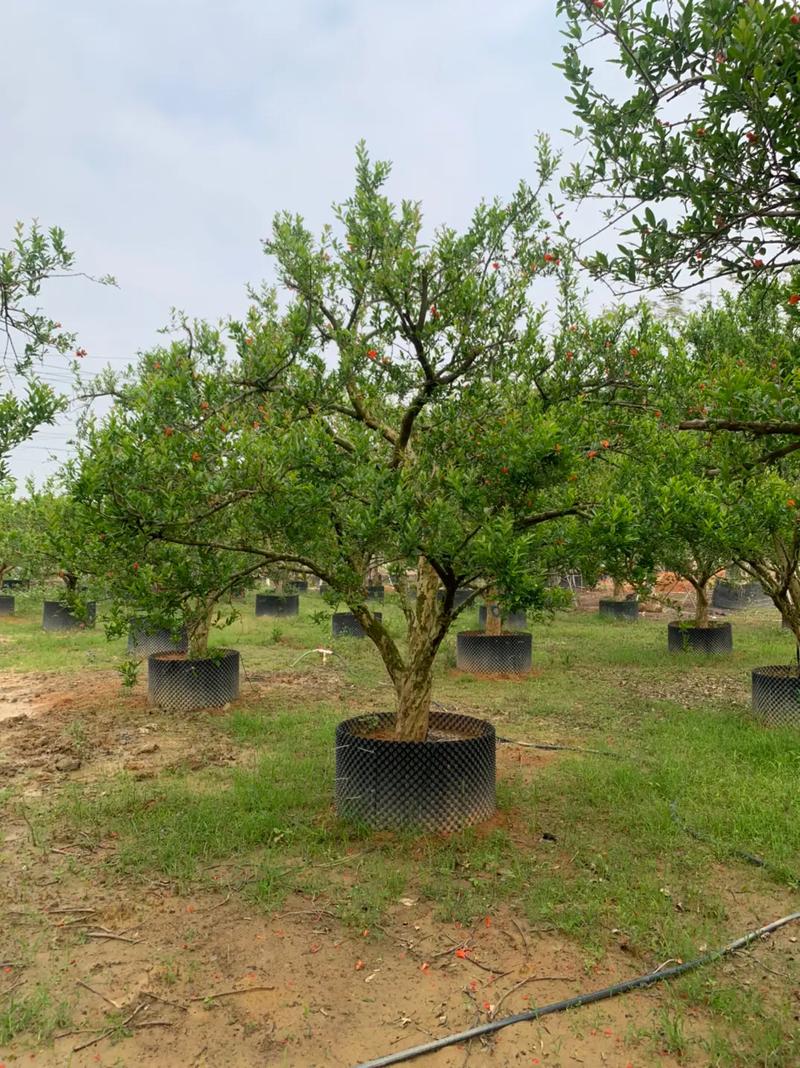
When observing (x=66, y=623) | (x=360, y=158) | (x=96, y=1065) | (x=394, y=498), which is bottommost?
(x=96, y=1065)

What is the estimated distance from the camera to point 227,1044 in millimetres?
3367

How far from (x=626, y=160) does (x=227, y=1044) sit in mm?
4028

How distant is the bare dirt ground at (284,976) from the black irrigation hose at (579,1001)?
0.04 meters

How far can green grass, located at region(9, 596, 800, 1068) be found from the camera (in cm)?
424

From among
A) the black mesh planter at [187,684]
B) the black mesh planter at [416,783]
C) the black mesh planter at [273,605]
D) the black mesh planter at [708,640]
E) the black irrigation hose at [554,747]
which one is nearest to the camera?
the black mesh planter at [416,783]

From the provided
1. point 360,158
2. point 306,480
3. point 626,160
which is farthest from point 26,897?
point 360,158

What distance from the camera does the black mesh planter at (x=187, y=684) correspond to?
9664 mm

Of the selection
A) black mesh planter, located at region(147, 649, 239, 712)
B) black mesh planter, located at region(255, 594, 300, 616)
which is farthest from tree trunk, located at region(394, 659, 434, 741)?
black mesh planter, located at region(255, 594, 300, 616)

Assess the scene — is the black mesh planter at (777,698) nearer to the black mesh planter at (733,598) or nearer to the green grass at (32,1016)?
the green grass at (32,1016)

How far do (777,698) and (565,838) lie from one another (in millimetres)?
4315

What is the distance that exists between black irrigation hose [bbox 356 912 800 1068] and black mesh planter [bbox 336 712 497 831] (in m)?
1.93

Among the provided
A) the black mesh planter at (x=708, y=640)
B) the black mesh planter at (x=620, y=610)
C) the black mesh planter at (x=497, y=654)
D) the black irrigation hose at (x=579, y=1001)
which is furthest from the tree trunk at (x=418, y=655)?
the black mesh planter at (x=620, y=610)

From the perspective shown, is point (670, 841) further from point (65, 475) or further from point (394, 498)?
point (65, 475)

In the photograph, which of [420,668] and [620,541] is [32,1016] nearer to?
[420,668]
